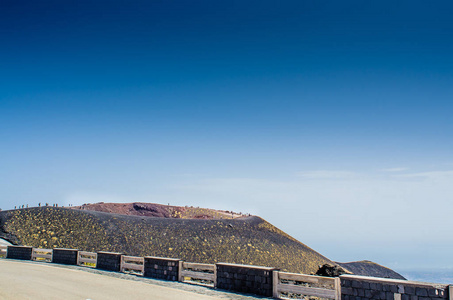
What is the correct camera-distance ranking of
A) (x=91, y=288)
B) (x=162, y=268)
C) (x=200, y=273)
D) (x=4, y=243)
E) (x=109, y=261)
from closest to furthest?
(x=91, y=288)
(x=200, y=273)
(x=162, y=268)
(x=109, y=261)
(x=4, y=243)

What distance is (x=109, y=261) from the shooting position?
21.4 meters

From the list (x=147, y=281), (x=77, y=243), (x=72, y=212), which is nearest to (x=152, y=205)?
(x=72, y=212)

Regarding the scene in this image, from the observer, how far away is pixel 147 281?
670 inches

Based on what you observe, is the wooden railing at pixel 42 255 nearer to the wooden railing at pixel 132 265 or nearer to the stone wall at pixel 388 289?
the wooden railing at pixel 132 265

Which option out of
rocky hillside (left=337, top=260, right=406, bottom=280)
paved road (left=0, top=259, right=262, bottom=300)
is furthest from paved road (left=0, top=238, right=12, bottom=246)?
rocky hillside (left=337, top=260, right=406, bottom=280)

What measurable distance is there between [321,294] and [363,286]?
166cm

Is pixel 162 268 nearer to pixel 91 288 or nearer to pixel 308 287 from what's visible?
pixel 91 288

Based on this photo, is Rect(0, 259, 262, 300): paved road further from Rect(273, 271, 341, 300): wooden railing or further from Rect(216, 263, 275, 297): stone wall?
Rect(273, 271, 341, 300): wooden railing

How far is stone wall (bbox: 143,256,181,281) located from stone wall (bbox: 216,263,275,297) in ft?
9.85

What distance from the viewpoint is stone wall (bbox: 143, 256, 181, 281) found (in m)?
17.3

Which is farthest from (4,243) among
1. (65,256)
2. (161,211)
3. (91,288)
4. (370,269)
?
(370,269)

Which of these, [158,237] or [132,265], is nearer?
[132,265]

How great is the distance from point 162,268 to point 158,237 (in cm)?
2916

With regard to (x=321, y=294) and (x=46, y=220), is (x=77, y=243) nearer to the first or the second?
(x=46, y=220)
